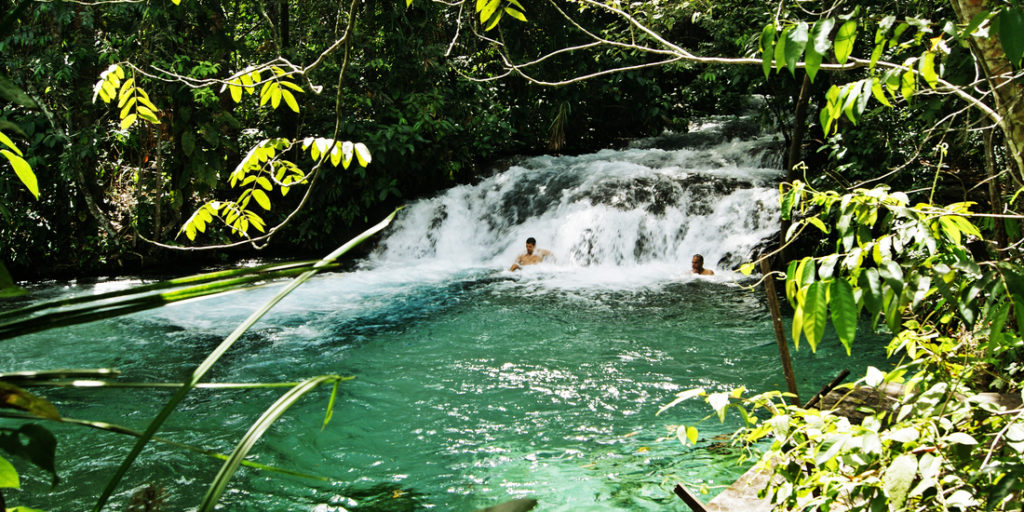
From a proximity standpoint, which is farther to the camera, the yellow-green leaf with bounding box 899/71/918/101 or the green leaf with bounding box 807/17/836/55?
the yellow-green leaf with bounding box 899/71/918/101

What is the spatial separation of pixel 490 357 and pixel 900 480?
16.7ft

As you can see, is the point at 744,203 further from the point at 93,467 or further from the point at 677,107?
the point at 93,467

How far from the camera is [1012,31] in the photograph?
1.34 m

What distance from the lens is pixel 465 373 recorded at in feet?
19.7

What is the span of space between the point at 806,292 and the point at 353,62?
1128cm

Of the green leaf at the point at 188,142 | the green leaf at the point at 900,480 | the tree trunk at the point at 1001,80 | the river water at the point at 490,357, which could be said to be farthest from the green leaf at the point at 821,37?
the green leaf at the point at 188,142

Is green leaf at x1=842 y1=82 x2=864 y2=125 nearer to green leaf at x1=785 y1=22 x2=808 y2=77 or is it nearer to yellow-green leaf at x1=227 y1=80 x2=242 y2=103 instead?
green leaf at x1=785 y1=22 x2=808 y2=77

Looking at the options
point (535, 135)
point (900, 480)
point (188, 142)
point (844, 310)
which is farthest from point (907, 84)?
point (535, 135)

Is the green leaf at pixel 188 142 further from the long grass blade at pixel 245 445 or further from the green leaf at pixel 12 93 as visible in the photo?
the long grass blade at pixel 245 445

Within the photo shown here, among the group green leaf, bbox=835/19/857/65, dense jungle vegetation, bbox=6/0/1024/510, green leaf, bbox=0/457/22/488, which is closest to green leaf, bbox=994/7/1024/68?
dense jungle vegetation, bbox=6/0/1024/510

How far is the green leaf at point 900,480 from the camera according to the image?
1.46 metres

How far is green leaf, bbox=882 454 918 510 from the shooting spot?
1457 millimetres

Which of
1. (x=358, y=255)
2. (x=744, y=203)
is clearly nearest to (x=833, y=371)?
(x=744, y=203)

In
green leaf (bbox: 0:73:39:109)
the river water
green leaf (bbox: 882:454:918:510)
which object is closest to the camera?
green leaf (bbox: 0:73:39:109)
